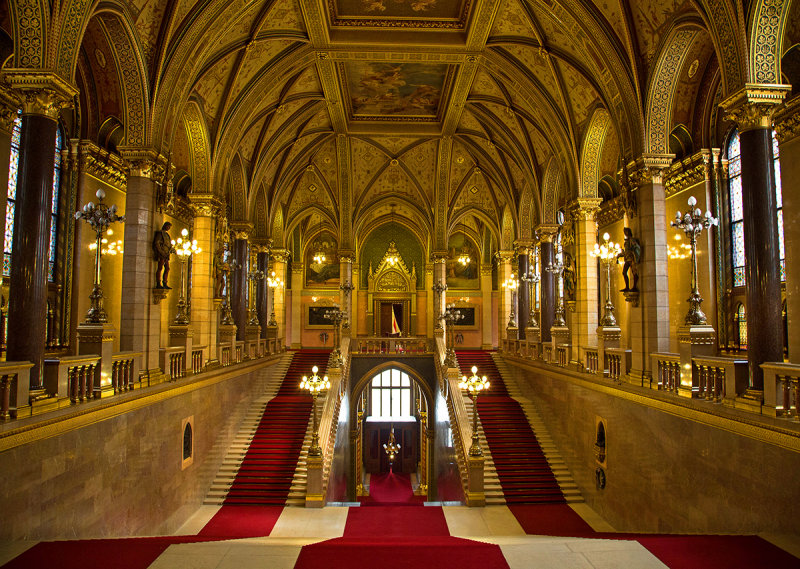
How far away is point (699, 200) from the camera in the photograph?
15055 mm

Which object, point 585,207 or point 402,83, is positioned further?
point 402,83

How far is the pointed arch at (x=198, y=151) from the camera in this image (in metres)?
15.6

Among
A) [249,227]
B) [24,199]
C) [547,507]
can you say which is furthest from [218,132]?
[547,507]

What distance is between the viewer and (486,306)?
113ft

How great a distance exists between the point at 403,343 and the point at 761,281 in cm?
1712

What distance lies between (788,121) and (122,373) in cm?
1416

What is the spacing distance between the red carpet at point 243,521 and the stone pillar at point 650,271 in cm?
884

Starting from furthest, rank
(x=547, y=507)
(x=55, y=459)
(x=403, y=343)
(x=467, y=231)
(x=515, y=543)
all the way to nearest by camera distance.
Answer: (x=467, y=231), (x=403, y=343), (x=547, y=507), (x=55, y=459), (x=515, y=543)

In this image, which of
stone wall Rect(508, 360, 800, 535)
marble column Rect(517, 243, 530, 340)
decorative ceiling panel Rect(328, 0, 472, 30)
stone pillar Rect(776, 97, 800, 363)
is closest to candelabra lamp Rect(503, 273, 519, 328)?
marble column Rect(517, 243, 530, 340)

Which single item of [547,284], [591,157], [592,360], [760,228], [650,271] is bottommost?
[592,360]

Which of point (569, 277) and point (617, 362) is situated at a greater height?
point (569, 277)

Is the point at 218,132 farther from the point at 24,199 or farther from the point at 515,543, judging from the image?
the point at 515,543

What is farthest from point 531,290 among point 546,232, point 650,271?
point 650,271

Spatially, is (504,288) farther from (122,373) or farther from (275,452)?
(122,373)
